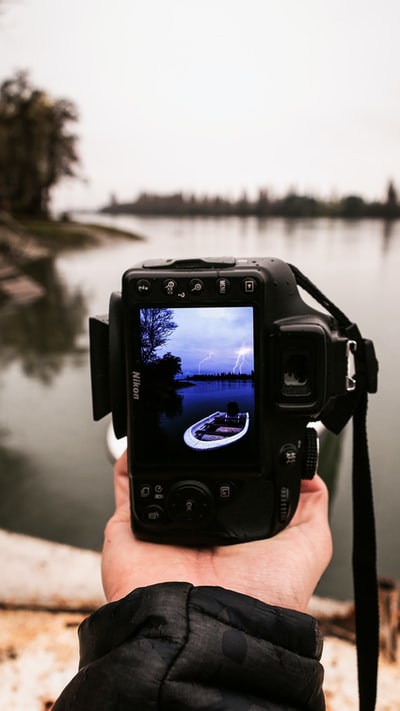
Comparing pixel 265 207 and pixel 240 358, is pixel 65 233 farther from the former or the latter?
Answer: pixel 240 358

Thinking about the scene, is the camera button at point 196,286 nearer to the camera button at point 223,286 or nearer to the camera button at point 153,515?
the camera button at point 223,286

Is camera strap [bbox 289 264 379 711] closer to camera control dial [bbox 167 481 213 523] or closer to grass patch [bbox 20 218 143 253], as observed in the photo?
camera control dial [bbox 167 481 213 523]

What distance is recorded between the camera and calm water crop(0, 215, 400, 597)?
3.34 ft

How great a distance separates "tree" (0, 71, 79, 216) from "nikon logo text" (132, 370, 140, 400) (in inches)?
39.9

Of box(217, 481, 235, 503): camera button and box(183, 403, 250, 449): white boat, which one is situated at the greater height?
box(183, 403, 250, 449): white boat

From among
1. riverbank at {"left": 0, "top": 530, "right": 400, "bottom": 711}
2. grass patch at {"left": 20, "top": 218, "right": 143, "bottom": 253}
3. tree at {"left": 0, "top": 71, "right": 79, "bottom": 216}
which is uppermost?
tree at {"left": 0, "top": 71, "right": 79, "bottom": 216}

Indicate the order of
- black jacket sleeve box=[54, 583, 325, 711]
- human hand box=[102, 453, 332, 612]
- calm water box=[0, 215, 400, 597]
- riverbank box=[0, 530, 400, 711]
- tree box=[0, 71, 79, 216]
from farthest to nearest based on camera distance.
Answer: tree box=[0, 71, 79, 216] < calm water box=[0, 215, 400, 597] < riverbank box=[0, 530, 400, 711] < human hand box=[102, 453, 332, 612] < black jacket sleeve box=[54, 583, 325, 711]

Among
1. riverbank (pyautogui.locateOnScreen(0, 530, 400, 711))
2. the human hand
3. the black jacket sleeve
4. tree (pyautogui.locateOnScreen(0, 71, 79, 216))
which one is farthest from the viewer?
tree (pyautogui.locateOnScreen(0, 71, 79, 216))

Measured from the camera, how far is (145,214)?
→ 4.03 feet

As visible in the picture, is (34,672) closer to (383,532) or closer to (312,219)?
(383,532)

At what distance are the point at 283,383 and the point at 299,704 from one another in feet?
0.75

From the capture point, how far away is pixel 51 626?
0.86m

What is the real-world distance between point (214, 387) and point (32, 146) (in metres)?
1.21

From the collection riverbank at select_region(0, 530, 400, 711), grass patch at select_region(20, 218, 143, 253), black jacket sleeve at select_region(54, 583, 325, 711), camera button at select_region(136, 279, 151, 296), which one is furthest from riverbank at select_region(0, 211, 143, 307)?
black jacket sleeve at select_region(54, 583, 325, 711)
